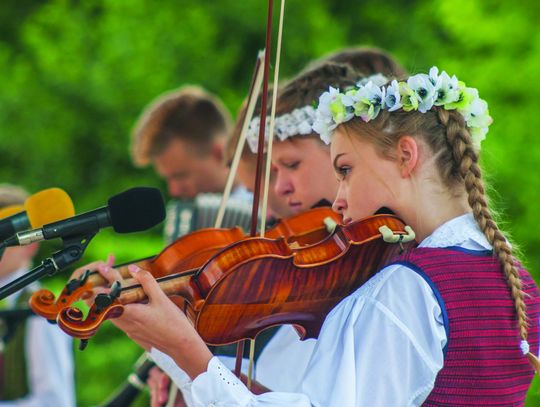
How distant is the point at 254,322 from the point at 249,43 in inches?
328

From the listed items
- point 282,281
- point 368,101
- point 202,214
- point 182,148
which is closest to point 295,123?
point 368,101

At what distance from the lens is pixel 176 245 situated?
104 inches

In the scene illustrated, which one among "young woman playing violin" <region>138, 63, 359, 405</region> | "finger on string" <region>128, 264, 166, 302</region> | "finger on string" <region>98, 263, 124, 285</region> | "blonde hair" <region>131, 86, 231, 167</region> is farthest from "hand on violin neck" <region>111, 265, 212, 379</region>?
"blonde hair" <region>131, 86, 231, 167</region>

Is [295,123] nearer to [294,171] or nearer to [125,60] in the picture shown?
[294,171]

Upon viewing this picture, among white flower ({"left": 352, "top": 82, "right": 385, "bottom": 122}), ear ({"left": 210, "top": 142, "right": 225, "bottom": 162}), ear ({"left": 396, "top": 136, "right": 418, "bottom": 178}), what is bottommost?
ear ({"left": 396, "top": 136, "right": 418, "bottom": 178})

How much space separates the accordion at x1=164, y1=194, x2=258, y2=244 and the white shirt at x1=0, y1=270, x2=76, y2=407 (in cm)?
81

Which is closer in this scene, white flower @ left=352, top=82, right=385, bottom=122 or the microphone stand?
the microphone stand

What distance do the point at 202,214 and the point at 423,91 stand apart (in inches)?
113

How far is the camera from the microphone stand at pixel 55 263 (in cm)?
198

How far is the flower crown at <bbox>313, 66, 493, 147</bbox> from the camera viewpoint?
219cm

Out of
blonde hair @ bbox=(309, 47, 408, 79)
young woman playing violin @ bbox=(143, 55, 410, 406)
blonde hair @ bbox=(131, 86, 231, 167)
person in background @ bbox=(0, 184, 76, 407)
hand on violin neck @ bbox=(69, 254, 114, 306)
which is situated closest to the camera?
hand on violin neck @ bbox=(69, 254, 114, 306)

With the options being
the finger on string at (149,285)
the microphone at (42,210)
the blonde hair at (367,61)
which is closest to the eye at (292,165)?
the blonde hair at (367,61)

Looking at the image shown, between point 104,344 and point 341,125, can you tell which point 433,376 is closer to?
point 341,125

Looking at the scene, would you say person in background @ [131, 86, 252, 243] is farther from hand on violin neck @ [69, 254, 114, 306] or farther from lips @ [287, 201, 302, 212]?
hand on violin neck @ [69, 254, 114, 306]
